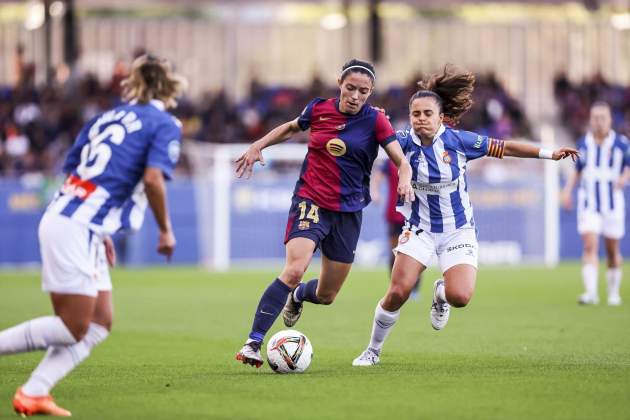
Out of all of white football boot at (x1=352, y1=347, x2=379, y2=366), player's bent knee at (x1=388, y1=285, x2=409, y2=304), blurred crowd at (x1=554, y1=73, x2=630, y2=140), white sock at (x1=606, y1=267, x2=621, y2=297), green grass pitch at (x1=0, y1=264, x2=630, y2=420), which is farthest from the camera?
blurred crowd at (x1=554, y1=73, x2=630, y2=140)

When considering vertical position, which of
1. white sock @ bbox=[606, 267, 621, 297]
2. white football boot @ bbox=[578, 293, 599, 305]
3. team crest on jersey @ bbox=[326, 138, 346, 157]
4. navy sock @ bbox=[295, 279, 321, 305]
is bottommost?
white football boot @ bbox=[578, 293, 599, 305]

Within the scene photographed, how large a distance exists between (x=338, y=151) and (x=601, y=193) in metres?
7.40

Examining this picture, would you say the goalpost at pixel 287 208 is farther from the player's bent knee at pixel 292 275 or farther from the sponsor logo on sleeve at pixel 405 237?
the player's bent knee at pixel 292 275

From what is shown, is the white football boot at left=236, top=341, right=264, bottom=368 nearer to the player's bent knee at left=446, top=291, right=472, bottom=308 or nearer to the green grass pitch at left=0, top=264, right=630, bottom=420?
the green grass pitch at left=0, top=264, right=630, bottom=420

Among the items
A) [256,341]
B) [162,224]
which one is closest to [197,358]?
[256,341]

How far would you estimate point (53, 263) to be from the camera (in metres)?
6.73

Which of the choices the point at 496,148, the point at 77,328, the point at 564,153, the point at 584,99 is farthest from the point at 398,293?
the point at 584,99

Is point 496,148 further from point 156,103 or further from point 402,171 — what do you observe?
point 156,103

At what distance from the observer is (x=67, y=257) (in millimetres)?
6746

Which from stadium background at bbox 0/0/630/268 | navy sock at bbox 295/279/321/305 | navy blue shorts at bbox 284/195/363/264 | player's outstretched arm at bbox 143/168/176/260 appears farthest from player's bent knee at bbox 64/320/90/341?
stadium background at bbox 0/0/630/268

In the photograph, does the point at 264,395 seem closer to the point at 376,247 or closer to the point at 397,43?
the point at 376,247

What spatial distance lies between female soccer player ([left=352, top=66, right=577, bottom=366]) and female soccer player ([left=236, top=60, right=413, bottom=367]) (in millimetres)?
312

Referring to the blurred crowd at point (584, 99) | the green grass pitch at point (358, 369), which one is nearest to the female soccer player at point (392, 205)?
the green grass pitch at point (358, 369)

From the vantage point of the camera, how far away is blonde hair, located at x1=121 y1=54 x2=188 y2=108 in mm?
7320
